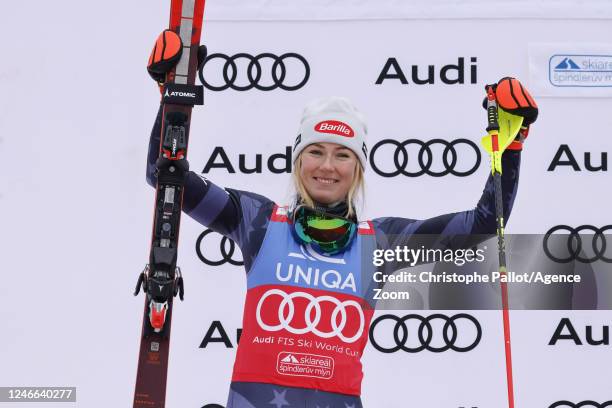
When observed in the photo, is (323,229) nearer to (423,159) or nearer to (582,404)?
(423,159)

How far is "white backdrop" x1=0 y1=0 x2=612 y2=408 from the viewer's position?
409 centimetres

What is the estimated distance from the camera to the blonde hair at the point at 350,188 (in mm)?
2904

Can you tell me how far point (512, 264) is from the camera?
4180 millimetres

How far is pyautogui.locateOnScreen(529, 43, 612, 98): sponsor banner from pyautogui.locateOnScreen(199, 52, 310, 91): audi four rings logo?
3.30 ft

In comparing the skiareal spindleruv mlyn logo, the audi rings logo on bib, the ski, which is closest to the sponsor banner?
the skiareal spindleruv mlyn logo

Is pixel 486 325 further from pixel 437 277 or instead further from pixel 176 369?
pixel 176 369

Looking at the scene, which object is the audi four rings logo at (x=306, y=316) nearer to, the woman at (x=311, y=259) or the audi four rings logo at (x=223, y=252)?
the woman at (x=311, y=259)

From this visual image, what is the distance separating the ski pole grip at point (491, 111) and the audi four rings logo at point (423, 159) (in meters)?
1.28

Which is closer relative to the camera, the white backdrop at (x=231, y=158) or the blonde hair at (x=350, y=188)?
the blonde hair at (x=350, y=188)

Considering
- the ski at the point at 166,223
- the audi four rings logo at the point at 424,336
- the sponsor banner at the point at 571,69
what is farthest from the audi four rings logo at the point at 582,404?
the ski at the point at 166,223

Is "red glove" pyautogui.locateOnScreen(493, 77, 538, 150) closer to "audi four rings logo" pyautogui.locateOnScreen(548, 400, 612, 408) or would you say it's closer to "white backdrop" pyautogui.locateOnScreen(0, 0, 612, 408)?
"white backdrop" pyautogui.locateOnScreen(0, 0, 612, 408)

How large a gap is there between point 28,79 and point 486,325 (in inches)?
89.3

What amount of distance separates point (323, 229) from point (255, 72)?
148 cm

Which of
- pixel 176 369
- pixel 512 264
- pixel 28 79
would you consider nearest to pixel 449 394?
pixel 512 264
